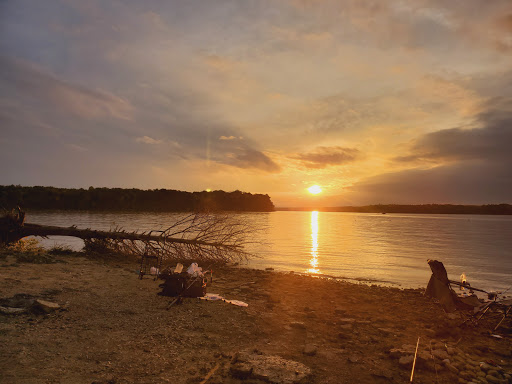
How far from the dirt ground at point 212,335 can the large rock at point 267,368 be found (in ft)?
0.43

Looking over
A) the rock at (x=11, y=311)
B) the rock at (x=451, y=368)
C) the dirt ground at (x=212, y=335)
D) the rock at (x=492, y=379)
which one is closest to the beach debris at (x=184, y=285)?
the dirt ground at (x=212, y=335)

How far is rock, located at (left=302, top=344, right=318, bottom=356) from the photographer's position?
575cm

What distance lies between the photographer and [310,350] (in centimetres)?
582

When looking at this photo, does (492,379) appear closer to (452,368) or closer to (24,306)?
(452,368)

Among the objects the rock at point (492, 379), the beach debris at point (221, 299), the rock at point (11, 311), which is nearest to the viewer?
the rock at point (492, 379)

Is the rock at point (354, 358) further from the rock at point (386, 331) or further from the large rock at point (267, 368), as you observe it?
the rock at point (386, 331)

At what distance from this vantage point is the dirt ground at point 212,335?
4723mm

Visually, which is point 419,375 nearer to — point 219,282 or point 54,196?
point 219,282

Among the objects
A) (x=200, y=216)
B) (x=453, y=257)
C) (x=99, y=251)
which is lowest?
(x=453, y=257)

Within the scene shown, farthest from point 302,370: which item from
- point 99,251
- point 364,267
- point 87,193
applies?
point 87,193

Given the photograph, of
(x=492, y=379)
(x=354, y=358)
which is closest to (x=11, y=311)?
(x=354, y=358)

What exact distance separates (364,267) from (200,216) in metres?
11.2

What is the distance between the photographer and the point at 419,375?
5164 millimetres

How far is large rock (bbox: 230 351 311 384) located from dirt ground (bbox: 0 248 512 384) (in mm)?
130
